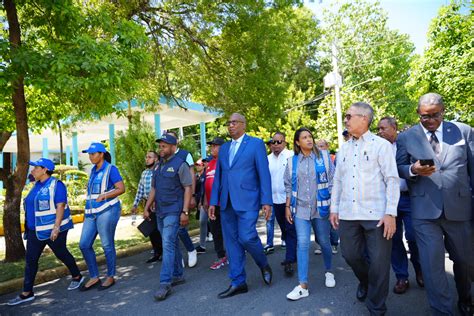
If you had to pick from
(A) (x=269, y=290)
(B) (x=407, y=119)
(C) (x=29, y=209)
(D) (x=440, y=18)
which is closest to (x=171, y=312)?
(A) (x=269, y=290)

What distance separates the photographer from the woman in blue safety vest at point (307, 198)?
14.6ft

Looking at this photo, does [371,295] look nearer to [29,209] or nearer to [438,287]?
[438,287]

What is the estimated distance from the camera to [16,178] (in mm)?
7160

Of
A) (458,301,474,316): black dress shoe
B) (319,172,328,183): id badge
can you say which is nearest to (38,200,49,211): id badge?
(319,172,328,183): id badge

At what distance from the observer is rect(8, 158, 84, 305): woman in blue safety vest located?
5086 millimetres

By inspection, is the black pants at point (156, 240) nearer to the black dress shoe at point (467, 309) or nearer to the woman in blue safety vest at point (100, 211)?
the woman in blue safety vest at point (100, 211)

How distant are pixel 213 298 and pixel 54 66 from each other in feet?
12.1

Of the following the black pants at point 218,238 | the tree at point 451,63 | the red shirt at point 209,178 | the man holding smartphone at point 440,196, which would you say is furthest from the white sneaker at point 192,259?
the tree at point 451,63

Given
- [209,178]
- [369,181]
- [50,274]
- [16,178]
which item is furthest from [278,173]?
[16,178]

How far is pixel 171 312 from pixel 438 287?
2674 millimetres

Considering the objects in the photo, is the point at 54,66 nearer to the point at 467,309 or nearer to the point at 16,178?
the point at 16,178

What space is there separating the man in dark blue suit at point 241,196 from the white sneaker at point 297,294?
548 mm

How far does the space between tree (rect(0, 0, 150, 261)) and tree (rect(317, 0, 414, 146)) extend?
2557 cm

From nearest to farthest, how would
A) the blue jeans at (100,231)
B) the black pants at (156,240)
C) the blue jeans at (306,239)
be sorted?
the blue jeans at (306,239)
the blue jeans at (100,231)
the black pants at (156,240)
